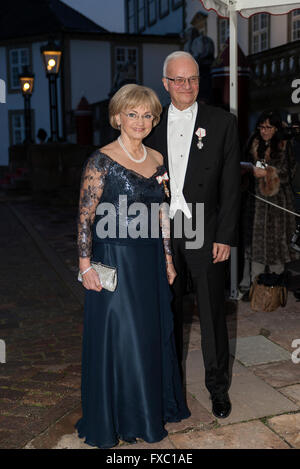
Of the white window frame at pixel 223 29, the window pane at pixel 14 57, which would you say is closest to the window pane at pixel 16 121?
the window pane at pixel 14 57

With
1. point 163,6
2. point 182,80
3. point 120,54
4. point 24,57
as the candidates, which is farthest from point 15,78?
point 182,80

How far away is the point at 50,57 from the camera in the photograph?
1386cm

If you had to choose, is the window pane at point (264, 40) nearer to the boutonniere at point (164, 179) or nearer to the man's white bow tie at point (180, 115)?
the man's white bow tie at point (180, 115)

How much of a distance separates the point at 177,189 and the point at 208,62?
13997 mm

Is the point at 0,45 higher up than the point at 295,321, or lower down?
higher up

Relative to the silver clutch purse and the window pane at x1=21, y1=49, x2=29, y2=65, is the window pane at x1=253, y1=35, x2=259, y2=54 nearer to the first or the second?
the window pane at x1=21, y1=49, x2=29, y2=65

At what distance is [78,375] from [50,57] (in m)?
11.4

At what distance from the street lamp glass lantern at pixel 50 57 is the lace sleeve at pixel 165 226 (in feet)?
38.7

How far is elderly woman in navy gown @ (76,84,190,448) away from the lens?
292 centimetres

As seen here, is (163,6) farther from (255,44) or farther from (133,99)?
(133,99)

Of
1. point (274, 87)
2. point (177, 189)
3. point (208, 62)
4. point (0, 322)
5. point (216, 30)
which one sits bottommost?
point (0, 322)

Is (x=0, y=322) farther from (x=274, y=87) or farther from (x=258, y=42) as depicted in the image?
(x=258, y=42)

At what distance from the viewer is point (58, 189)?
1686cm
